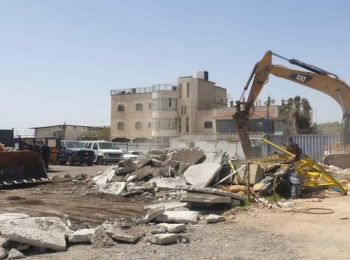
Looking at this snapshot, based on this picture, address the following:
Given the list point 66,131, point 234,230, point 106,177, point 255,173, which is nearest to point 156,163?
point 106,177

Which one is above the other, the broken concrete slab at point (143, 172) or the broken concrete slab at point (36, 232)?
the broken concrete slab at point (143, 172)

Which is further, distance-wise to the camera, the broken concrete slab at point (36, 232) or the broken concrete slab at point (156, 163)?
the broken concrete slab at point (156, 163)

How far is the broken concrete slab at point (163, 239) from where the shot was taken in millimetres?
9302

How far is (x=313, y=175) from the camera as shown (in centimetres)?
1700

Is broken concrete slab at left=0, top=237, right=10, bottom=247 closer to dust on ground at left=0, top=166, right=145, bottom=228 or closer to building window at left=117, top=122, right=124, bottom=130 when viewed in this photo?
dust on ground at left=0, top=166, right=145, bottom=228

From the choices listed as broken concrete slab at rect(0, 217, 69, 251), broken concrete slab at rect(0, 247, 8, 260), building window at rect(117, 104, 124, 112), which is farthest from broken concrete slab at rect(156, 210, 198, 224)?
building window at rect(117, 104, 124, 112)

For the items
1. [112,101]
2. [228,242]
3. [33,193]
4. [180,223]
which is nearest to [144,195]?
[33,193]

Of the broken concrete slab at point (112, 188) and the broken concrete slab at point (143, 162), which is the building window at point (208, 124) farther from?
the broken concrete slab at point (112, 188)

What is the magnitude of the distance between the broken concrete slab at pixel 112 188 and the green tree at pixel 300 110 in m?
57.5

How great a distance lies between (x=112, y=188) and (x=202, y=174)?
3094 mm

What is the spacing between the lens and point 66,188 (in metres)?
19.2

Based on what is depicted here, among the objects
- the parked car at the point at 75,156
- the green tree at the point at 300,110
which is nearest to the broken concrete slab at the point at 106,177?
the parked car at the point at 75,156

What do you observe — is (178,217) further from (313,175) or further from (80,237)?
(313,175)

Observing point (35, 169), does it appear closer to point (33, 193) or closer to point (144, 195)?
point (33, 193)
